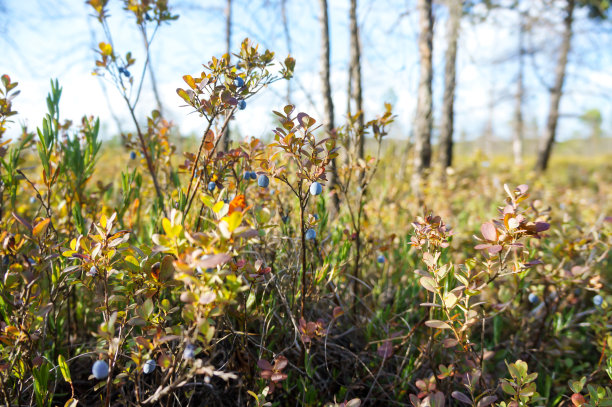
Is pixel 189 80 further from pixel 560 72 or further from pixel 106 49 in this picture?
pixel 560 72

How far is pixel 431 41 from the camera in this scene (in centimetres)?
409

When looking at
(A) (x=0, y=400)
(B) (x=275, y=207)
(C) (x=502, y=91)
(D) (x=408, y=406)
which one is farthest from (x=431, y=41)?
(C) (x=502, y=91)

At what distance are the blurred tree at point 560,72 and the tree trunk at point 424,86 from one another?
7431 millimetres

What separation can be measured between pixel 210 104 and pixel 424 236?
0.76 metres

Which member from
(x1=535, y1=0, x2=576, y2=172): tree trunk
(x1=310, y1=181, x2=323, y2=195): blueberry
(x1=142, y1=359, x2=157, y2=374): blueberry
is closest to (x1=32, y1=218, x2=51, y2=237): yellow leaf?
(x1=142, y1=359, x2=157, y2=374): blueberry

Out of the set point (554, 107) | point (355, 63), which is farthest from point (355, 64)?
point (554, 107)

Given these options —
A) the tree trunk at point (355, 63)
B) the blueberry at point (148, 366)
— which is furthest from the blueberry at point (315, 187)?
the tree trunk at point (355, 63)

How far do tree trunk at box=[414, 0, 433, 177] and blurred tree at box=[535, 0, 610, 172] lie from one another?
24.4 ft

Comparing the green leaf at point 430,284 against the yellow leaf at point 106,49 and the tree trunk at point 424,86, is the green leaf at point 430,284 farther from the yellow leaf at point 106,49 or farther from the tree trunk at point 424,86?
the tree trunk at point 424,86

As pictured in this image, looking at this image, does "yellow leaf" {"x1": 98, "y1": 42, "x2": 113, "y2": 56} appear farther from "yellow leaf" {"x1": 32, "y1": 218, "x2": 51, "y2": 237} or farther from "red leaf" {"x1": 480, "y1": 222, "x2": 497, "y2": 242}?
"red leaf" {"x1": 480, "y1": 222, "x2": 497, "y2": 242}

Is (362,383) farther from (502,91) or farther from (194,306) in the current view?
(502,91)

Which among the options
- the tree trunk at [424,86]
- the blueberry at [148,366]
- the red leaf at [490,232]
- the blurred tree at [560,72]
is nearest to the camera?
the blueberry at [148,366]

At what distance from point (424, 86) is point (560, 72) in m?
9.19

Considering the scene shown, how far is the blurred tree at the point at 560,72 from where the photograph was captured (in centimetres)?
1009
